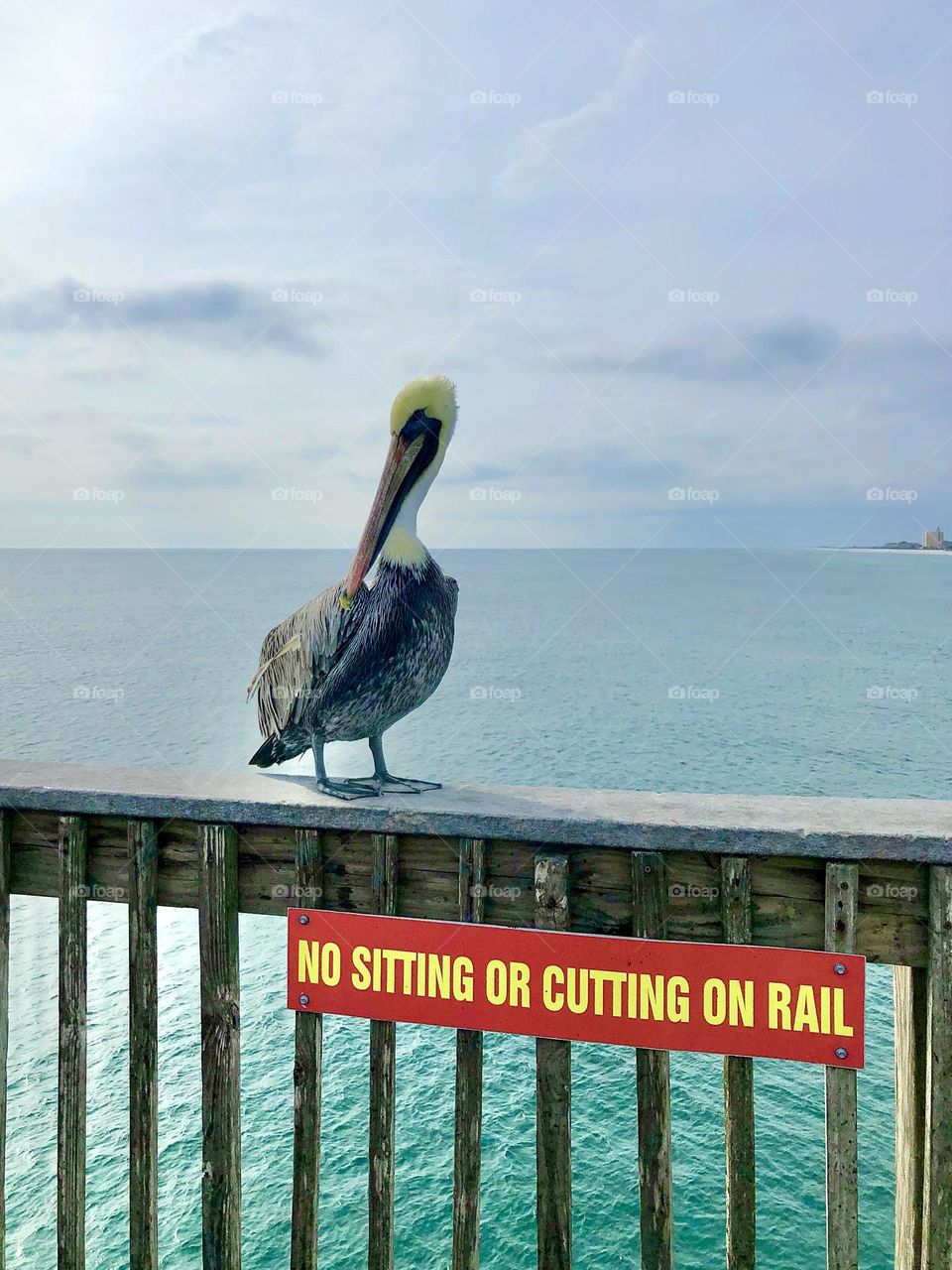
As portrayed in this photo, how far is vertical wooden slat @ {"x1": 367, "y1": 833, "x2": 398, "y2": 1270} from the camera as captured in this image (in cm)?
235

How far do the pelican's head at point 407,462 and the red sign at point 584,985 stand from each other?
0.96 meters

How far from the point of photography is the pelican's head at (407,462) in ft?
8.50

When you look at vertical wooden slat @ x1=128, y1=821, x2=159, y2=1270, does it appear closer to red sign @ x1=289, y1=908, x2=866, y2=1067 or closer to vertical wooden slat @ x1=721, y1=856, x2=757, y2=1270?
red sign @ x1=289, y1=908, x2=866, y2=1067

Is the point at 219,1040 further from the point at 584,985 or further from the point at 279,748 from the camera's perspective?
the point at 584,985

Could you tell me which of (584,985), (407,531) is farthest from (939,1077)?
(407,531)

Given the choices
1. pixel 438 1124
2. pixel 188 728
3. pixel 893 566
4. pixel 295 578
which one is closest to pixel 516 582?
pixel 295 578

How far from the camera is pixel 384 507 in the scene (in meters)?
2.63

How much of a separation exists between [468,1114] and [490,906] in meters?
0.54

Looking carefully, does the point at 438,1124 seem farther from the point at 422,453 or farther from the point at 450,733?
the point at 450,733

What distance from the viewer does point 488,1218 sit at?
4.64 m

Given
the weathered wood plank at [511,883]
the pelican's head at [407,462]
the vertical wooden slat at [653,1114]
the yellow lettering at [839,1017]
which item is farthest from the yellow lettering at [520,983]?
the pelican's head at [407,462]

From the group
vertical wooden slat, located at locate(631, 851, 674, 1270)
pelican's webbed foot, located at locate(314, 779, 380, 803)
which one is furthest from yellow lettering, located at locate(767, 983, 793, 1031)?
pelican's webbed foot, located at locate(314, 779, 380, 803)

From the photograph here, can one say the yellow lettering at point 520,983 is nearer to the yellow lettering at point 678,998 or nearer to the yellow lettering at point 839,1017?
the yellow lettering at point 678,998

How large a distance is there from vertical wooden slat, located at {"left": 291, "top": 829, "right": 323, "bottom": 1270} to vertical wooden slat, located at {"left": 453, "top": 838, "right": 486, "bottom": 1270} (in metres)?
0.38
